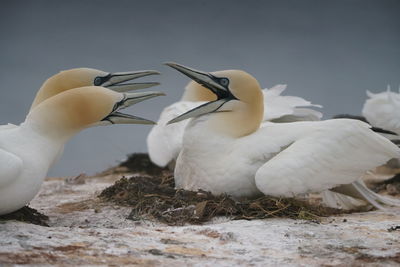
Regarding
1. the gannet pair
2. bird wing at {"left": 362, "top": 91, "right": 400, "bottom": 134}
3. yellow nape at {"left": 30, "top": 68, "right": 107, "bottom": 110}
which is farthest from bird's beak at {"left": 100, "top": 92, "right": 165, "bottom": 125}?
bird wing at {"left": 362, "top": 91, "right": 400, "bottom": 134}

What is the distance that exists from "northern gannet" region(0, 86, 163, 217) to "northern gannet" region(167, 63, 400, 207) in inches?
37.0

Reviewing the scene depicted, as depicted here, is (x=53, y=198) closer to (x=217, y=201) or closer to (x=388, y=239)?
(x=217, y=201)

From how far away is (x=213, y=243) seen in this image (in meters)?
3.98

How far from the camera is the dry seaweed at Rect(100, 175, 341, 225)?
496cm

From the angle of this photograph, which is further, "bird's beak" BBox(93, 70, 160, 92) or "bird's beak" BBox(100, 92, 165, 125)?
"bird's beak" BBox(93, 70, 160, 92)

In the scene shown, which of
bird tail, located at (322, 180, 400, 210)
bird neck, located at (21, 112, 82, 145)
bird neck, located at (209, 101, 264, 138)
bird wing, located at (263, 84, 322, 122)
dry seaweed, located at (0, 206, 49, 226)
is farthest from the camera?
bird wing, located at (263, 84, 322, 122)

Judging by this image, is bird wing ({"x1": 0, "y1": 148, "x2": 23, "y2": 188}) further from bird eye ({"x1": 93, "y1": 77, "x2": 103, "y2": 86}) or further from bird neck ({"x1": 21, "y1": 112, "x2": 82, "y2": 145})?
bird eye ({"x1": 93, "y1": 77, "x2": 103, "y2": 86})

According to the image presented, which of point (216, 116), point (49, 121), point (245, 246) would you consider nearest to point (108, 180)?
point (216, 116)

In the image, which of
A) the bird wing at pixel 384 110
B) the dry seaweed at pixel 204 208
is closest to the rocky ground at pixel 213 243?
the dry seaweed at pixel 204 208

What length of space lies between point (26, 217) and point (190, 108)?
307cm

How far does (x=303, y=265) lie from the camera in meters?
3.54

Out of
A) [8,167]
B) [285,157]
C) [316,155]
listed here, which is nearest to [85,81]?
[8,167]

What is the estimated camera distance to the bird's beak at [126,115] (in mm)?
4945

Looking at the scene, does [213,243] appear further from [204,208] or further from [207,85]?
[207,85]
